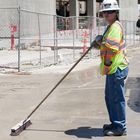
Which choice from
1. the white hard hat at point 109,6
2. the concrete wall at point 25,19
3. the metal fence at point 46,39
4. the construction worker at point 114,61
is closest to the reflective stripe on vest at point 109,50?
the construction worker at point 114,61

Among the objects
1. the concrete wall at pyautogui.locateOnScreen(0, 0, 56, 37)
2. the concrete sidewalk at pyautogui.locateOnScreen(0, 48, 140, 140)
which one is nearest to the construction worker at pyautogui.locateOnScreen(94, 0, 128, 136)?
the concrete sidewalk at pyautogui.locateOnScreen(0, 48, 140, 140)

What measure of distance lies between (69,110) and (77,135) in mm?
1902

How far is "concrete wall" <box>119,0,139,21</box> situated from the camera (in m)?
51.8

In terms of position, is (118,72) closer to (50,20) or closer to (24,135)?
(24,135)

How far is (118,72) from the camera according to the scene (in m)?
7.00

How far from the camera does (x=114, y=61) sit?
696cm

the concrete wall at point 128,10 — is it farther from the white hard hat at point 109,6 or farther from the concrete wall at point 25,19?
the white hard hat at point 109,6

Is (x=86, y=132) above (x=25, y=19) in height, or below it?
below

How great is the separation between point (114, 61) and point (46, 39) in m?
16.5

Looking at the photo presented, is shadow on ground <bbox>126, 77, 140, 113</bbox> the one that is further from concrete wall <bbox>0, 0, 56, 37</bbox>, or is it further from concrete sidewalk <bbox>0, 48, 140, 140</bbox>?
concrete wall <bbox>0, 0, 56, 37</bbox>

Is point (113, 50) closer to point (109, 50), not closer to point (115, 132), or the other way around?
point (109, 50)

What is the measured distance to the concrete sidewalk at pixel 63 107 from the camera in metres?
7.42

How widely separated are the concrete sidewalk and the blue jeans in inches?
10.3

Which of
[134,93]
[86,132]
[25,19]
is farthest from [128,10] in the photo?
[86,132]
